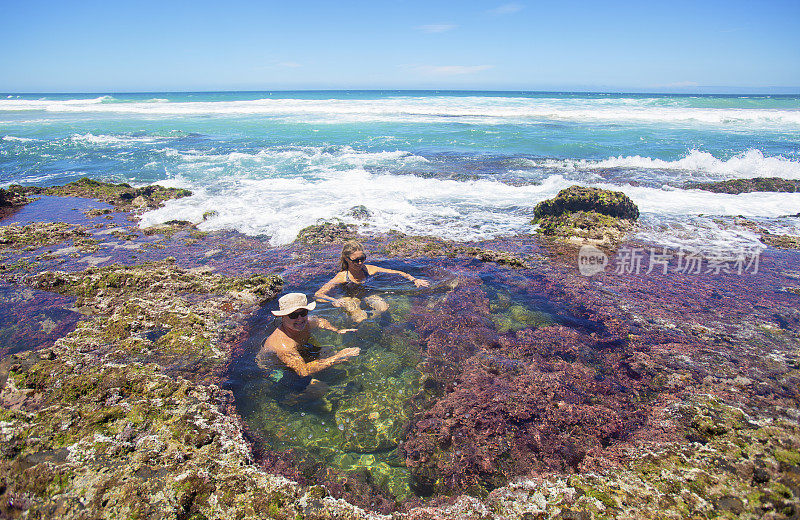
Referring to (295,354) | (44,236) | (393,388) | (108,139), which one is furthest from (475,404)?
(108,139)

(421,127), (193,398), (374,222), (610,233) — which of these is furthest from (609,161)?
(193,398)

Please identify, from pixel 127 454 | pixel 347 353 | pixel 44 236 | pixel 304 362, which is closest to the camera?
pixel 127 454

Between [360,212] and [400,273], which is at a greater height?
[360,212]

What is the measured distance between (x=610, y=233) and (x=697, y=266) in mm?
Result: 1888

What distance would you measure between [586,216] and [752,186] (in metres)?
8.30

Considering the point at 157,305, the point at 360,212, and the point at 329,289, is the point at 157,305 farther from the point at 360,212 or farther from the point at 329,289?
the point at 360,212

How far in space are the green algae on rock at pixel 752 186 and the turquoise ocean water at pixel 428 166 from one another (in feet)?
1.87

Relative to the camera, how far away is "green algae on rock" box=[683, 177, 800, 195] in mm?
12553

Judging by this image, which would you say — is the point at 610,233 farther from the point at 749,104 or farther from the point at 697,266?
the point at 749,104

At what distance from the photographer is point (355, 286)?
6.54m

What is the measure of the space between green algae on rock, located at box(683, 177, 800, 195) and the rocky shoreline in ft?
24.1

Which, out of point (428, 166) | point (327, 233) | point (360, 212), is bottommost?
point (327, 233)

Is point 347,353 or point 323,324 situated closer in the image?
point 347,353

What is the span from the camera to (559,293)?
6.34m
